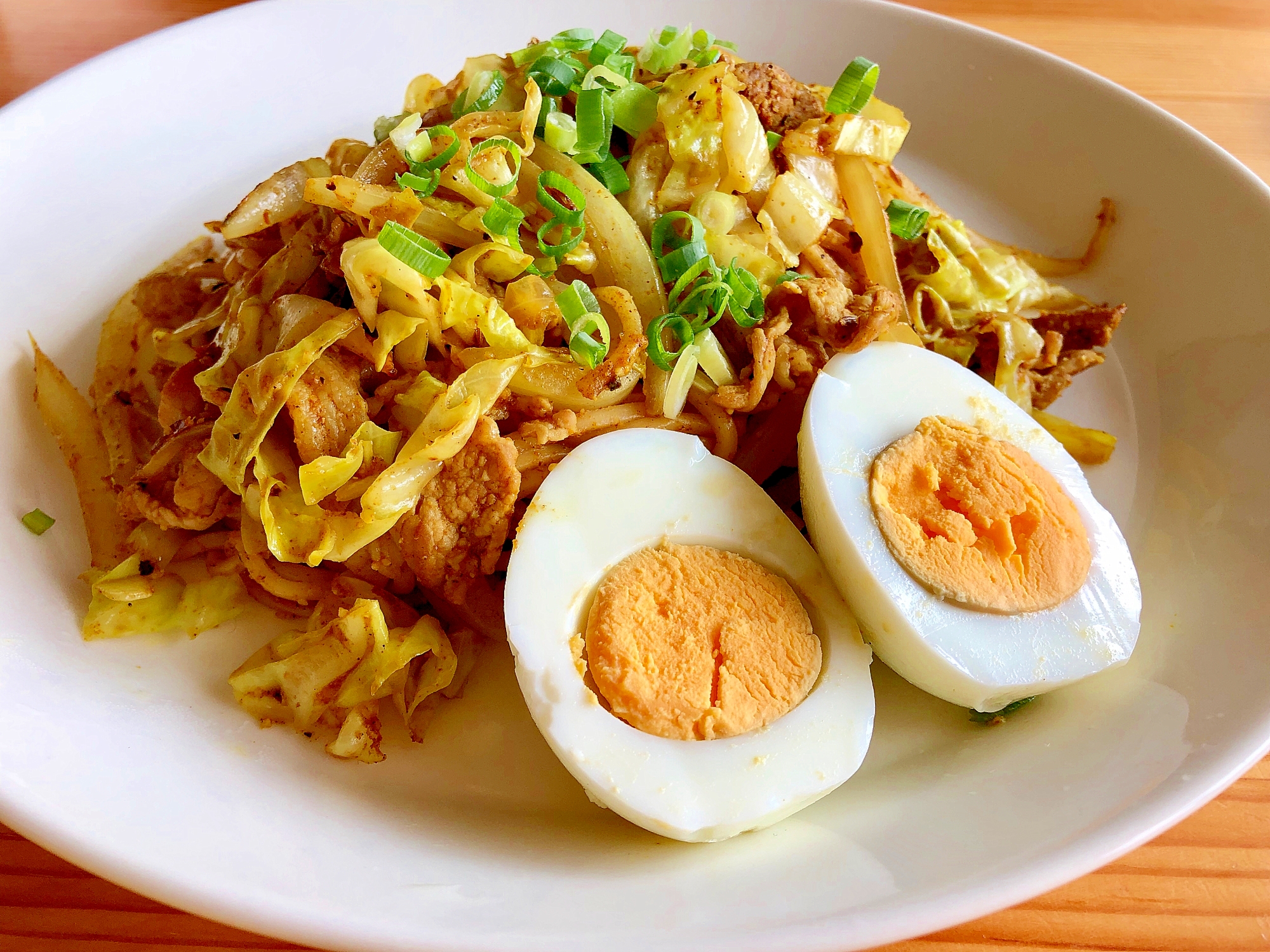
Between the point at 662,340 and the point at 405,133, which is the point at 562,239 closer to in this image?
the point at 662,340

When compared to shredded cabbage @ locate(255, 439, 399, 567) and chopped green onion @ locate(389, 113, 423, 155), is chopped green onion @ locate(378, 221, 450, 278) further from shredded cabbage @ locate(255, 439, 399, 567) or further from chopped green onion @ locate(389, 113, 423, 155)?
shredded cabbage @ locate(255, 439, 399, 567)

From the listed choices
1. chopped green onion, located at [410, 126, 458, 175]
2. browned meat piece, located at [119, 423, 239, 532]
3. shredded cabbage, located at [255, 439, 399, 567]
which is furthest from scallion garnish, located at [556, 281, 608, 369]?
browned meat piece, located at [119, 423, 239, 532]

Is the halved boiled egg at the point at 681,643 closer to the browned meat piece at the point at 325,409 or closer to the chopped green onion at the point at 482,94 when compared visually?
the browned meat piece at the point at 325,409

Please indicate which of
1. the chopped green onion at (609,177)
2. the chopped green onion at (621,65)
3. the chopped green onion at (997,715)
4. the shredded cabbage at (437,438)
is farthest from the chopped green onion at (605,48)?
the chopped green onion at (997,715)

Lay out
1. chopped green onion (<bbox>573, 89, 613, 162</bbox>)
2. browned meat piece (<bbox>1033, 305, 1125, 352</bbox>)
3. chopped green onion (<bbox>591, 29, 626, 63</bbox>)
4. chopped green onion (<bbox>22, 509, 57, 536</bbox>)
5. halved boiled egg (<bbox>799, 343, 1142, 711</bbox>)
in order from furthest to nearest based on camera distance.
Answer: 1. browned meat piece (<bbox>1033, 305, 1125, 352</bbox>)
2. chopped green onion (<bbox>591, 29, 626, 63</bbox>)
3. chopped green onion (<bbox>573, 89, 613, 162</bbox>)
4. chopped green onion (<bbox>22, 509, 57, 536</bbox>)
5. halved boiled egg (<bbox>799, 343, 1142, 711</bbox>)

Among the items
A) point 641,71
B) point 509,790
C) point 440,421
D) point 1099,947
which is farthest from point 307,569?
point 1099,947

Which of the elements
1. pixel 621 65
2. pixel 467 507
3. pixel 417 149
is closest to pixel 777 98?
pixel 621 65

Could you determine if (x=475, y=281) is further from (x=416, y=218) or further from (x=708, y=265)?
(x=708, y=265)
